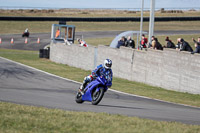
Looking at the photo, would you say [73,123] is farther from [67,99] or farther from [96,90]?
[67,99]

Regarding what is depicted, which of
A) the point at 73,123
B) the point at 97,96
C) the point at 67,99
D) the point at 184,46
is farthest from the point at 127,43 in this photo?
the point at 73,123

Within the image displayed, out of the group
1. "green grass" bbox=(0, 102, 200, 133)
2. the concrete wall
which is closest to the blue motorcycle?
"green grass" bbox=(0, 102, 200, 133)

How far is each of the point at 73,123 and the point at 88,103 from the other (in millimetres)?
4395

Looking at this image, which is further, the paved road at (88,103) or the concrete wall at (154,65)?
the concrete wall at (154,65)

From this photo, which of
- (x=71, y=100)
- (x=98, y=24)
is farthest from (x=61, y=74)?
(x=98, y=24)

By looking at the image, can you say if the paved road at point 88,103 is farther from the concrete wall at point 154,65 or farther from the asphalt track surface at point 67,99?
the concrete wall at point 154,65

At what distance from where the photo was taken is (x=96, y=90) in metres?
11.9

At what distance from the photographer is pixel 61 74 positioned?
923 inches

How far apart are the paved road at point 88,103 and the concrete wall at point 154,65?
3229mm

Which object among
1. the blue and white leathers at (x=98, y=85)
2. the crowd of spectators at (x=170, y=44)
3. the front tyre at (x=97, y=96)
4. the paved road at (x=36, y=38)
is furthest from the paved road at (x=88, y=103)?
the paved road at (x=36, y=38)

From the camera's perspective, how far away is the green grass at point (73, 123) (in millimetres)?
7809

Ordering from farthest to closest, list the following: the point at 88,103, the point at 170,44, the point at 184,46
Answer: the point at 170,44 → the point at 184,46 → the point at 88,103

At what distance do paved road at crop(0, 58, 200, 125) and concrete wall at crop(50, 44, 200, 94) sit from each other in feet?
10.6

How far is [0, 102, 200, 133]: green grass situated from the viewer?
7.81 m
